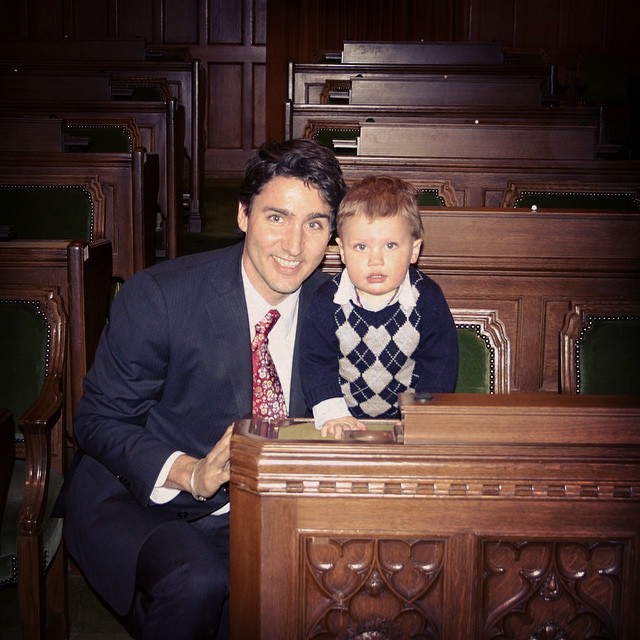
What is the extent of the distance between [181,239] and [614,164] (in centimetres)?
228

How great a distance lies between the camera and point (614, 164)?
11.1ft

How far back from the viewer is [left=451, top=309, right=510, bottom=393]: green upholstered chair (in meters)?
2.11

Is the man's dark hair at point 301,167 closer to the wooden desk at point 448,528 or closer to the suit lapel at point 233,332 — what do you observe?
the suit lapel at point 233,332

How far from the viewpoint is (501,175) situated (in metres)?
3.36

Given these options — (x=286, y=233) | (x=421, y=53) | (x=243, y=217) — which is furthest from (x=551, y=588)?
(x=421, y=53)

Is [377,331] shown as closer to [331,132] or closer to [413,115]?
[331,132]

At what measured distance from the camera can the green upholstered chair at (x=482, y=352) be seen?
211cm

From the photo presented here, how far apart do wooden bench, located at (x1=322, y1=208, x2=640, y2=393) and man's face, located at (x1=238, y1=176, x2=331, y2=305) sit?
0.48 metres

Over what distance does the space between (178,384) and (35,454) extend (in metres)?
0.44

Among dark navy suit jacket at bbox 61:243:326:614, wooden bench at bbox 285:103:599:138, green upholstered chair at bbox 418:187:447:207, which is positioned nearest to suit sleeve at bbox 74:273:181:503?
dark navy suit jacket at bbox 61:243:326:614

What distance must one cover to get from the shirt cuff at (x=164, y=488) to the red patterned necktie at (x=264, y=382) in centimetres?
20

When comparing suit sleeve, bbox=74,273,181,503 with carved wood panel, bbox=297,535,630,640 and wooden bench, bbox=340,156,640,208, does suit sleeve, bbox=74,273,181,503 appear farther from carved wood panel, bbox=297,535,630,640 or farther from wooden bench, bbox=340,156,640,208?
wooden bench, bbox=340,156,640,208

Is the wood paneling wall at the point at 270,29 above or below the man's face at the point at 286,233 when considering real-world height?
above

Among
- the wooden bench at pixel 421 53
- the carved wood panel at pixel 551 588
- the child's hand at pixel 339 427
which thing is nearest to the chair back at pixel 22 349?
the child's hand at pixel 339 427
